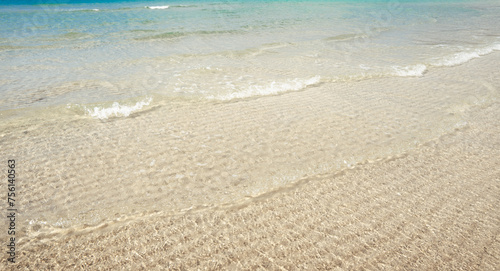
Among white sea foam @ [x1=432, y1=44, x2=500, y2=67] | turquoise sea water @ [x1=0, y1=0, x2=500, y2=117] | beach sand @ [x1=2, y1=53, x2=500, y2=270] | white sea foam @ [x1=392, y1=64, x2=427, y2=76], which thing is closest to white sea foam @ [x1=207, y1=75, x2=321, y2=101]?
turquoise sea water @ [x1=0, y1=0, x2=500, y2=117]

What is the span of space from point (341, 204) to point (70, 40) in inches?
477

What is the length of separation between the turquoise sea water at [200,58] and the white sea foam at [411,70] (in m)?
0.02

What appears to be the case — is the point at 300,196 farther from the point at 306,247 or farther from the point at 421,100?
the point at 421,100

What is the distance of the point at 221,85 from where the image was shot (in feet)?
19.2

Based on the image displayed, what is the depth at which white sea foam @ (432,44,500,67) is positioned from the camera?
7579 mm

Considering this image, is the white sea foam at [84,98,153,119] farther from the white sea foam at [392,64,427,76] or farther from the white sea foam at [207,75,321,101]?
the white sea foam at [392,64,427,76]

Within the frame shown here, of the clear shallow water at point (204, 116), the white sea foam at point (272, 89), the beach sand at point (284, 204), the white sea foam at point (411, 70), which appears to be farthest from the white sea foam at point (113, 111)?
the white sea foam at point (411, 70)

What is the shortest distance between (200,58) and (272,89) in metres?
3.51

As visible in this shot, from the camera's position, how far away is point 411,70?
6914 millimetres

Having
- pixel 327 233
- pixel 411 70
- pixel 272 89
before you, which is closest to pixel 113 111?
pixel 272 89

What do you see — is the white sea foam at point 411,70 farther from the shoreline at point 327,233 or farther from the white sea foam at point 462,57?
the shoreline at point 327,233

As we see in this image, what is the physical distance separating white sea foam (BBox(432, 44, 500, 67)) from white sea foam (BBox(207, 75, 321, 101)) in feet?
13.1

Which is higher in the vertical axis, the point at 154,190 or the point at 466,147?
the point at 466,147

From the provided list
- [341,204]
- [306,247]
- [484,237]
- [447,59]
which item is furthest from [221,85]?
[447,59]
